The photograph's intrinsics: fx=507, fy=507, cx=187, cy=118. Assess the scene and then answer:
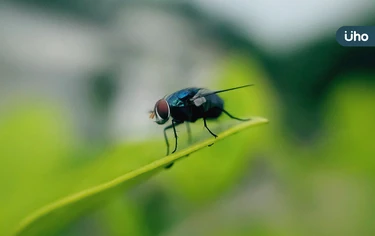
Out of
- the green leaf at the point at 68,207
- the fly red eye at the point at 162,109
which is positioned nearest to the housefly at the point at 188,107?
the fly red eye at the point at 162,109

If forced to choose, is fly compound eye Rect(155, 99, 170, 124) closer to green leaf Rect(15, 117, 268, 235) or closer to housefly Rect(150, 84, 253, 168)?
housefly Rect(150, 84, 253, 168)

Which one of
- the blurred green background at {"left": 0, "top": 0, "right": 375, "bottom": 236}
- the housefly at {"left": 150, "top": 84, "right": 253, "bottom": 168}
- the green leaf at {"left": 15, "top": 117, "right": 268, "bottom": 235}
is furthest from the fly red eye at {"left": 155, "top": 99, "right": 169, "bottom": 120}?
the green leaf at {"left": 15, "top": 117, "right": 268, "bottom": 235}

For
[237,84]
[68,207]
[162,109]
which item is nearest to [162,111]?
[162,109]

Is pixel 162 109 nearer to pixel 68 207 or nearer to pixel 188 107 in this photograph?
pixel 188 107

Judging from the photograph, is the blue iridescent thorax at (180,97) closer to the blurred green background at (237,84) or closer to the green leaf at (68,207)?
the blurred green background at (237,84)

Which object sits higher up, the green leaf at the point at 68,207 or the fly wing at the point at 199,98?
the fly wing at the point at 199,98

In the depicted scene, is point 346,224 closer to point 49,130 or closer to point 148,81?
point 148,81
